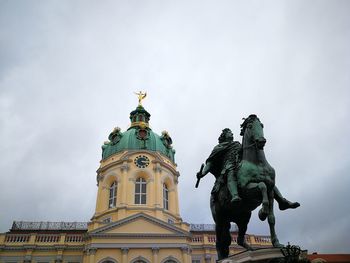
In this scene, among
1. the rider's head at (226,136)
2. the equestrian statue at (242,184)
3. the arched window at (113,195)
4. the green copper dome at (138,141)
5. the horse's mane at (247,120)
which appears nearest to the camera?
the equestrian statue at (242,184)

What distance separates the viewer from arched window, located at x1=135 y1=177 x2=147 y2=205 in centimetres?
3478

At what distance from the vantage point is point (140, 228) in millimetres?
30656

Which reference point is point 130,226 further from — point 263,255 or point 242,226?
point 263,255

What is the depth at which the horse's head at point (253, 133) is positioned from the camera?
20.3ft

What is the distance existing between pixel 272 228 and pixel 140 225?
2678 cm

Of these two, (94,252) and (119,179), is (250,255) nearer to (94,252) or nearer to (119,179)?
(94,252)

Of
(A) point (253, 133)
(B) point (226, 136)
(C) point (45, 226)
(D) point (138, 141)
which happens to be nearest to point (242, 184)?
(A) point (253, 133)

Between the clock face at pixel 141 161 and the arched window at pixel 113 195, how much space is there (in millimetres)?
3712

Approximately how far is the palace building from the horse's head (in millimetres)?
25614

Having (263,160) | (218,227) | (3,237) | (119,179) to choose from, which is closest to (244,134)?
(263,160)

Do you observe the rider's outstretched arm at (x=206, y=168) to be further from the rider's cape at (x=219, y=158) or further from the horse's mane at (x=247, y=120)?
the horse's mane at (x=247, y=120)

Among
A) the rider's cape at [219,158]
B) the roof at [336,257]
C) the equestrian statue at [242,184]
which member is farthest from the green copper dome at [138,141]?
the equestrian statue at [242,184]

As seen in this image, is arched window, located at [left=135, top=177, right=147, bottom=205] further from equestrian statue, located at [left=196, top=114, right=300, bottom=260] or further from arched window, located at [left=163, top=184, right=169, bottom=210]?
equestrian statue, located at [left=196, top=114, right=300, bottom=260]

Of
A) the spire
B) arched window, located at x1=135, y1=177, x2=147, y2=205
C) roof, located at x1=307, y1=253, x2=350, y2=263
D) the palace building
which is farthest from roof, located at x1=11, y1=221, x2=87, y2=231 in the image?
roof, located at x1=307, y1=253, x2=350, y2=263
